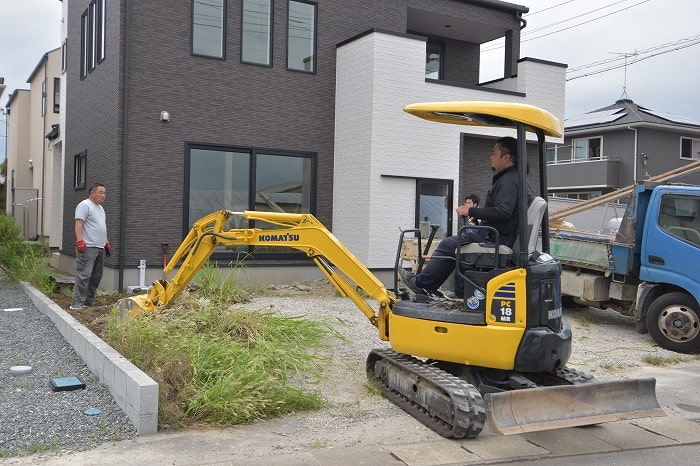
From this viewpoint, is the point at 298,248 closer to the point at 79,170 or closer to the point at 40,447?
the point at 40,447

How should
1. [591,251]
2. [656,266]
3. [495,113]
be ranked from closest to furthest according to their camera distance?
1. [495,113]
2. [656,266]
3. [591,251]

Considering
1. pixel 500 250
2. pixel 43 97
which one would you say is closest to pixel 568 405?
pixel 500 250

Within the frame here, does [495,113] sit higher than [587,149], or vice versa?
[587,149]

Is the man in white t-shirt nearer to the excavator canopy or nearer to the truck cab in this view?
the excavator canopy

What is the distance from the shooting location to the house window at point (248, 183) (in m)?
12.9

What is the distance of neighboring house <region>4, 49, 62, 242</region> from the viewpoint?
24.2 meters

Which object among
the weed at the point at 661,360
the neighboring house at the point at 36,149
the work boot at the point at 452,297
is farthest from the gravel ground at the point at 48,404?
the neighboring house at the point at 36,149

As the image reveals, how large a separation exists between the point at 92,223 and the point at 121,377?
15.7ft

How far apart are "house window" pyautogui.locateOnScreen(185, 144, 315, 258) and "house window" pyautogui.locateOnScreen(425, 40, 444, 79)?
498 cm

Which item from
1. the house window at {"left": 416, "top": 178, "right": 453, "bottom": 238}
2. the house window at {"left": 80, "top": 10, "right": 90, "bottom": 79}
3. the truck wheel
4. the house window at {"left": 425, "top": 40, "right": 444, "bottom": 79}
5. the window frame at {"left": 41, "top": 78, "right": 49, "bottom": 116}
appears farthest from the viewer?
the window frame at {"left": 41, "top": 78, "right": 49, "bottom": 116}

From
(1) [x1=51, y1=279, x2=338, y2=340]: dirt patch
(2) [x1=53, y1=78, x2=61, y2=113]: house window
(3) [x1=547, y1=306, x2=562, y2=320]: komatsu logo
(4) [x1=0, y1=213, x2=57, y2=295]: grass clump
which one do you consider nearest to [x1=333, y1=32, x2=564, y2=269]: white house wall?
(1) [x1=51, y1=279, x2=338, y2=340]: dirt patch

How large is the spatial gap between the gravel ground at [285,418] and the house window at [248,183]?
10.0ft

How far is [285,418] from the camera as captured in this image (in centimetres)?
568

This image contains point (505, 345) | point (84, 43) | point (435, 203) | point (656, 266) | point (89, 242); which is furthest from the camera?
point (84, 43)
